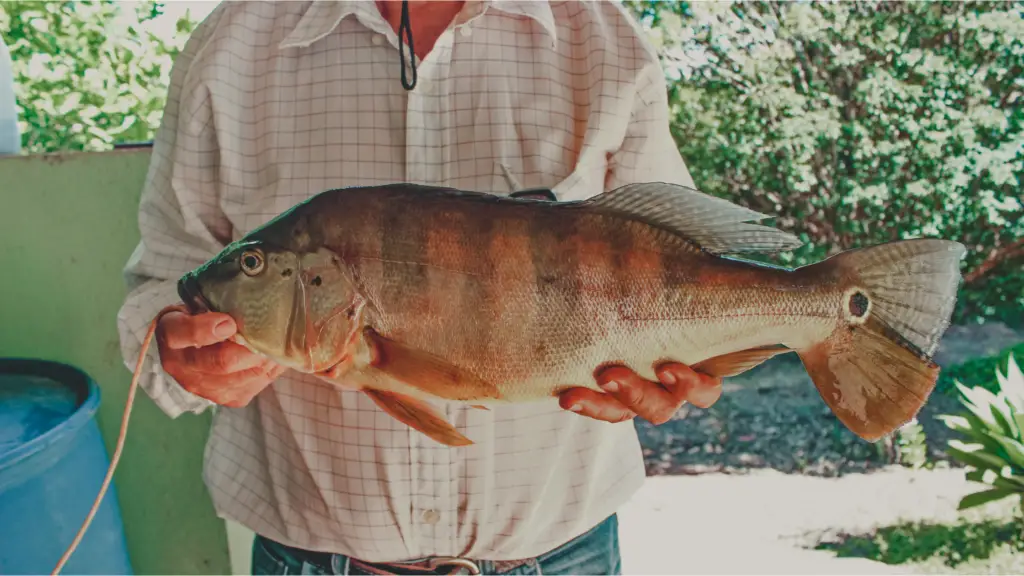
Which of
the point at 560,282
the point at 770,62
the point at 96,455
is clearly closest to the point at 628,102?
the point at 560,282

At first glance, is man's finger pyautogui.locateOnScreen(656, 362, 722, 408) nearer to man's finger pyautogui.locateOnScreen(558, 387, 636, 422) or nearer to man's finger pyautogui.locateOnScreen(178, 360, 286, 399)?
man's finger pyautogui.locateOnScreen(558, 387, 636, 422)

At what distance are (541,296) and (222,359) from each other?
547 mm

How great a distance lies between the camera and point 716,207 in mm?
1320

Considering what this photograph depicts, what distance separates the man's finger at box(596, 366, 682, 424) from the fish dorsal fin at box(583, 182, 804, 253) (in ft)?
0.79

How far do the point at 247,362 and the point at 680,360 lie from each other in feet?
2.38

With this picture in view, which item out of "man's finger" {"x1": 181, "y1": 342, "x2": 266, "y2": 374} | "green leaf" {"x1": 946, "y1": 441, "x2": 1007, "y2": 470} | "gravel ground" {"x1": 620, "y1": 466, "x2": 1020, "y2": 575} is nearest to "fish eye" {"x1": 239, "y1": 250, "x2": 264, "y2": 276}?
"man's finger" {"x1": 181, "y1": 342, "x2": 266, "y2": 374}

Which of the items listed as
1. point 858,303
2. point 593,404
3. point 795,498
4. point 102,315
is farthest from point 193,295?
point 795,498

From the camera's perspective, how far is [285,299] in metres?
1.31

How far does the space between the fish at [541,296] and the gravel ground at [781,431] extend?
5.91 m

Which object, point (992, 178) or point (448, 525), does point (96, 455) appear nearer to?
point (448, 525)

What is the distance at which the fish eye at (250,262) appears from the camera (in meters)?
1.32

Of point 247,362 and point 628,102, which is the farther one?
point 628,102

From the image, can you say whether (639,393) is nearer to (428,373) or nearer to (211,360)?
(428,373)

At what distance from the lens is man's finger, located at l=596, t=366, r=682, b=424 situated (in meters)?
1.32
